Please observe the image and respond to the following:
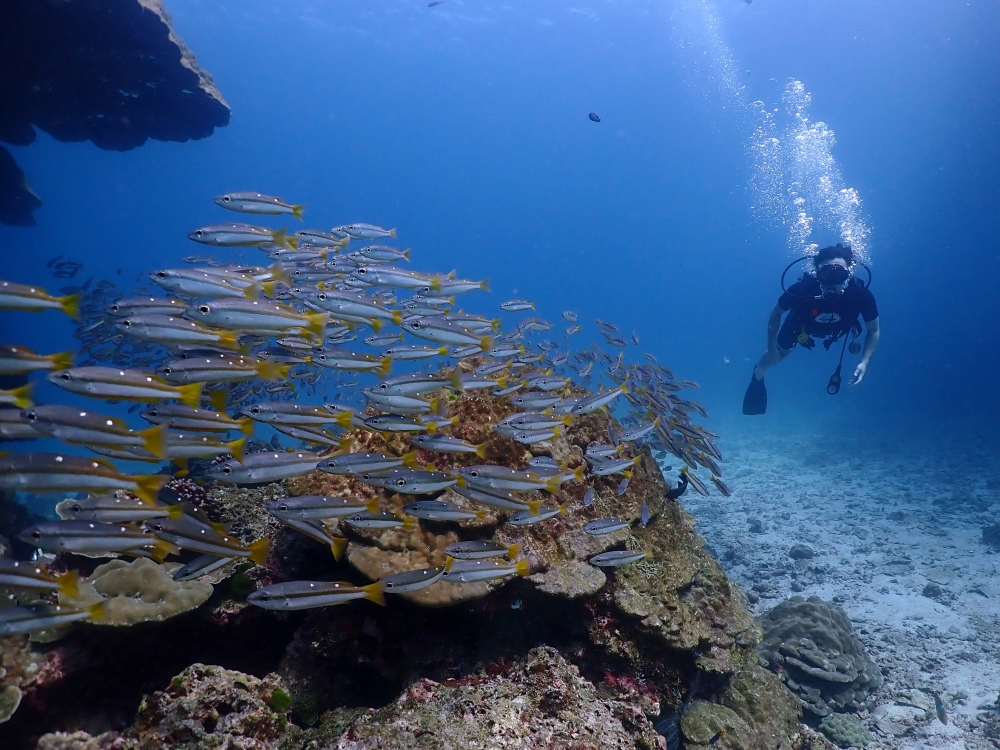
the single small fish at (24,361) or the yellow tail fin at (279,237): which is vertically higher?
the yellow tail fin at (279,237)

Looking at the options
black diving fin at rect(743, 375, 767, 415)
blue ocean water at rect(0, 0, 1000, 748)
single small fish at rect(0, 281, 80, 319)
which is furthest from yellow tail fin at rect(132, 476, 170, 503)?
blue ocean water at rect(0, 0, 1000, 748)

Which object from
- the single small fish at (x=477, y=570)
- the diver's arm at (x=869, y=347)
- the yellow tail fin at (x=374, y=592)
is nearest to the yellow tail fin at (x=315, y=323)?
the yellow tail fin at (x=374, y=592)

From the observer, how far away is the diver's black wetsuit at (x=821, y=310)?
40.0ft

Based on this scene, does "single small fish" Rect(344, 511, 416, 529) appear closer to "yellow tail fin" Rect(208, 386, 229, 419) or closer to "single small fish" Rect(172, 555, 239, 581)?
"single small fish" Rect(172, 555, 239, 581)

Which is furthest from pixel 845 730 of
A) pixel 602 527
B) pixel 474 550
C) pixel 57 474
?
pixel 57 474

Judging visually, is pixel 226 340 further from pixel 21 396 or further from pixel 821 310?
pixel 821 310

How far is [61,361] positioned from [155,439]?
0.79 metres

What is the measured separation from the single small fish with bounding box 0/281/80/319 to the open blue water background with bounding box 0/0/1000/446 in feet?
71.4

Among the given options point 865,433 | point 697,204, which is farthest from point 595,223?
A: point 865,433

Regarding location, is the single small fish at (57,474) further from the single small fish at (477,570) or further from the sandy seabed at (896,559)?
the sandy seabed at (896,559)

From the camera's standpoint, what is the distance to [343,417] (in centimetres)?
402

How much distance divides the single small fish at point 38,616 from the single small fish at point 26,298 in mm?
1754

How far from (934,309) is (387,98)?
408 ft

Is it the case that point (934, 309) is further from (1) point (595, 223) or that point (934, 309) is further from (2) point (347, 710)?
(2) point (347, 710)
